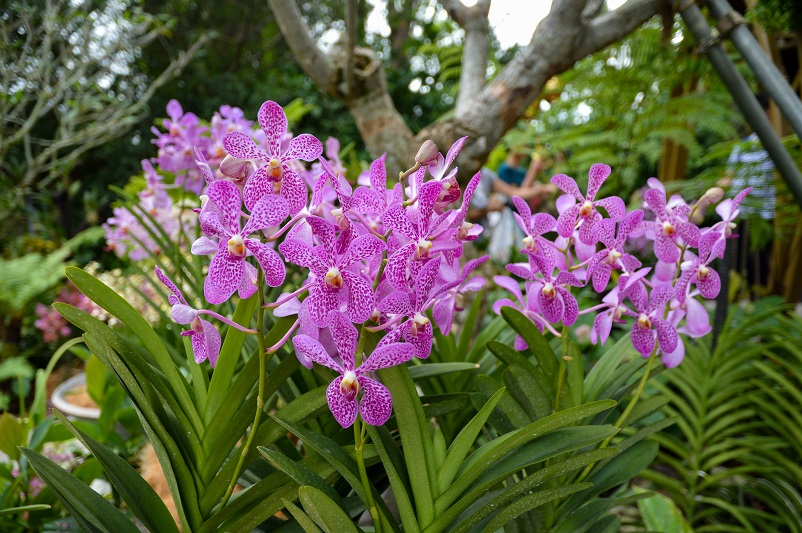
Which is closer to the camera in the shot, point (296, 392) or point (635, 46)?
point (296, 392)

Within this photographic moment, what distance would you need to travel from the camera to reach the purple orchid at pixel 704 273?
502mm

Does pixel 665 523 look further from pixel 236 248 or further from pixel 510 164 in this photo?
pixel 510 164

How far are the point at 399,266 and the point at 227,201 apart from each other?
0.40 feet

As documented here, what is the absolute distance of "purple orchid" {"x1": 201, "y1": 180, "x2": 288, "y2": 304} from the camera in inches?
13.8

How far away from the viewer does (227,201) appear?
→ 1.17 feet

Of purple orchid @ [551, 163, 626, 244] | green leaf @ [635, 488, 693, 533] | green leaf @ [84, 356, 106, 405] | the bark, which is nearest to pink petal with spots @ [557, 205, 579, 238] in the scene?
purple orchid @ [551, 163, 626, 244]

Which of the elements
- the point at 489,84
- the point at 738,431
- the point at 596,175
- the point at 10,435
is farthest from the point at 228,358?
the point at 738,431

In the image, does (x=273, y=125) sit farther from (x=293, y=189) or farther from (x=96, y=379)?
(x=96, y=379)

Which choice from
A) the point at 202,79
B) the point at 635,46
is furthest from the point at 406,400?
the point at 202,79

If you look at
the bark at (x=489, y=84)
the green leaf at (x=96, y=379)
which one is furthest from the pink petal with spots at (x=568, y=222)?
the green leaf at (x=96, y=379)

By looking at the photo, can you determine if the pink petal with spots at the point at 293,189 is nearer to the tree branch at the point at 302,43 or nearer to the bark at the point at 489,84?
the bark at the point at 489,84

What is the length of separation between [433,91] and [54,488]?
581 cm

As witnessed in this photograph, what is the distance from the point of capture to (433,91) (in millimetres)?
5785

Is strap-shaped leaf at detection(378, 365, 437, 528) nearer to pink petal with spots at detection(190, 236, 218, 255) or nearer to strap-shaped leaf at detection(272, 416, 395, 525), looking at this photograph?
strap-shaped leaf at detection(272, 416, 395, 525)
